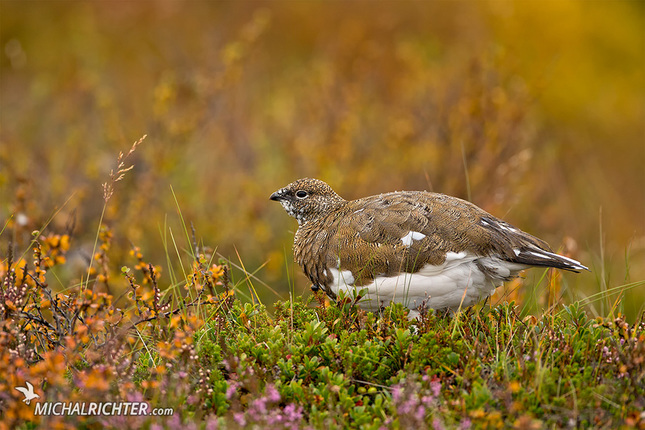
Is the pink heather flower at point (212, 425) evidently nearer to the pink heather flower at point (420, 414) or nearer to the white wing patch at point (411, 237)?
the pink heather flower at point (420, 414)

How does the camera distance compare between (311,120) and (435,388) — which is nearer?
(435,388)

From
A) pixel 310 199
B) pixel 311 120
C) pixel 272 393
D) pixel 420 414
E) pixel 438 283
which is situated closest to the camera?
pixel 420 414

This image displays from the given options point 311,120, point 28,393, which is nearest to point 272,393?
point 28,393


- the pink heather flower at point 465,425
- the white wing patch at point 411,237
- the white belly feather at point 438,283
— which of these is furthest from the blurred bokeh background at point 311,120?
the pink heather flower at point 465,425

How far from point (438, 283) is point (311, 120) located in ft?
15.5

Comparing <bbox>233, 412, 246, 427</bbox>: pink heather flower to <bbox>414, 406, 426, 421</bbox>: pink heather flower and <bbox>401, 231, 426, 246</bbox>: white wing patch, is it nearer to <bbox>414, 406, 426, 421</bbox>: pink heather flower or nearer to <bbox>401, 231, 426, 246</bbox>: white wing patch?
<bbox>414, 406, 426, 421</bbox>: pink heather flower

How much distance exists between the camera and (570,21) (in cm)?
987

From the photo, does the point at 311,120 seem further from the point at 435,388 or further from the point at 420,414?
the point at 420,414

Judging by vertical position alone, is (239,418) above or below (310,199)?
below

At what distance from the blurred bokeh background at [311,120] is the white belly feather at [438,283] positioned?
435 millimetres

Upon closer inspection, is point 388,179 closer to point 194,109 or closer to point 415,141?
point 415,141

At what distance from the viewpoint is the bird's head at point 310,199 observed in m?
Result: 3.83

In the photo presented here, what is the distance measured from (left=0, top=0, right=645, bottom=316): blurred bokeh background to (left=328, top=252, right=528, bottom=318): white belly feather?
0.44m

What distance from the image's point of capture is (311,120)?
766 centimetres
